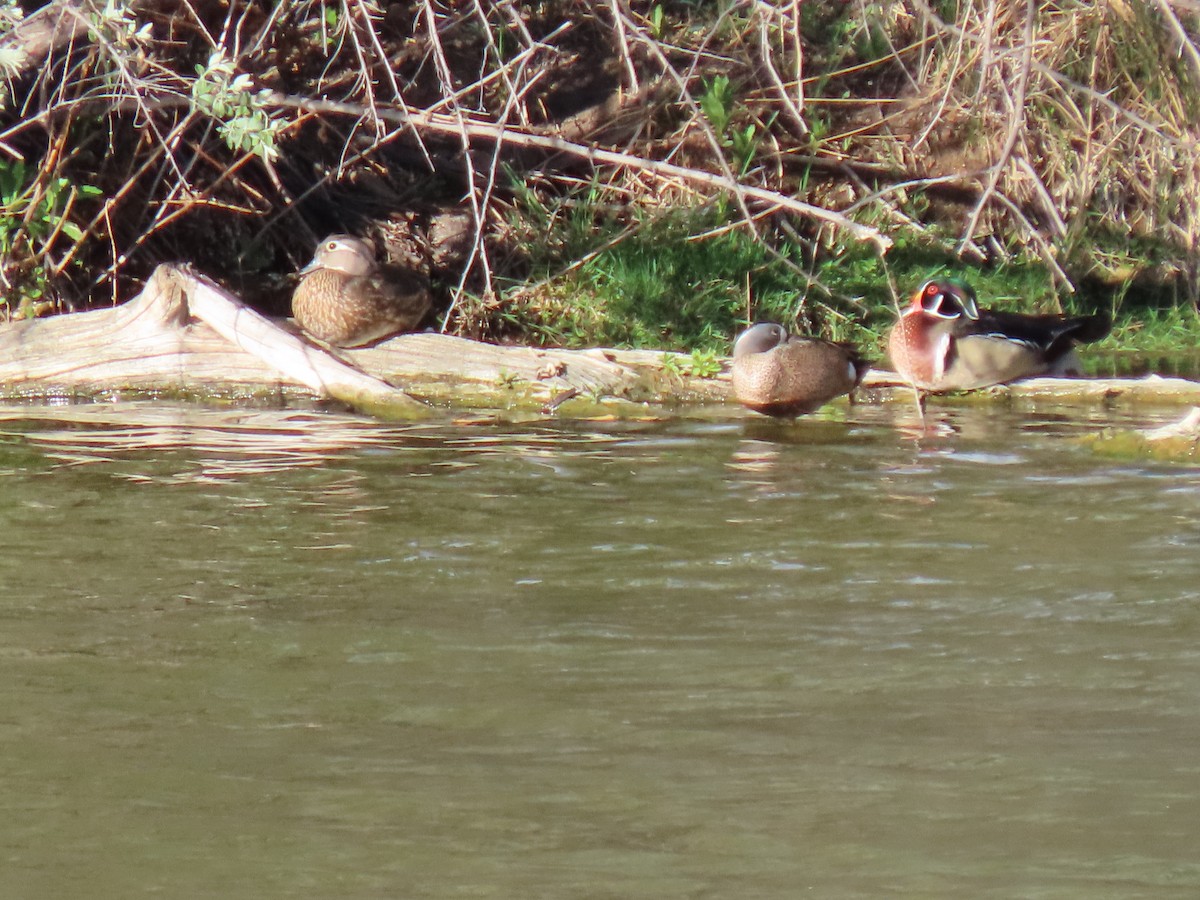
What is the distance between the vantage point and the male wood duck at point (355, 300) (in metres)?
8.27

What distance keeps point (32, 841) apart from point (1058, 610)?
249cm

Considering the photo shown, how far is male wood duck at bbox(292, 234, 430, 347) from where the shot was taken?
827 cm

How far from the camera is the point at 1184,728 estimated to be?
10.8ft

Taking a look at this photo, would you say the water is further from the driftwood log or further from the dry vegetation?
the dry vegetation

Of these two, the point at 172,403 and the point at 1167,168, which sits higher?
the point at 1167,168

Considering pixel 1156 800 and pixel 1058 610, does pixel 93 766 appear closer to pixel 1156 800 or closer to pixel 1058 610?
pixel 1156 800

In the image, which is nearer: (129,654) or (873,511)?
(129,654)

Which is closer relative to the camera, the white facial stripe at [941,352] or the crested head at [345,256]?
the white facial stripe at [941,352]

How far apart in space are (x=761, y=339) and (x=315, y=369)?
6.88 ft

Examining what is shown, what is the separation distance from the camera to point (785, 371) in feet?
25.4

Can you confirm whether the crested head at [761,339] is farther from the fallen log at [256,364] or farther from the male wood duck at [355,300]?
the male wood duck at [355,300]

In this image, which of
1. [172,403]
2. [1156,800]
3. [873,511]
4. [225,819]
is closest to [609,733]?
[225,819]

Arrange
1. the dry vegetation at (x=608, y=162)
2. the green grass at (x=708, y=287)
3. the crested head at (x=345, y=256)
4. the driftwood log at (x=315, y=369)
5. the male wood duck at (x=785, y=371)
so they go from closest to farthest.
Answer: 1. the male wood duck at (x=785, y=371)
2. the driftwood log at (x=315, y=369)
3. the crested head at (x=345, y=256)
4. the dry vegetation at (x=608, y=162)
5. the green grass at (x=708, y=287)

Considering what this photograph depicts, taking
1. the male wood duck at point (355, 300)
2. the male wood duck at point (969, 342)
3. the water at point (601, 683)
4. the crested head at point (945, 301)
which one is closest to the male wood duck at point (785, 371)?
the male wood duck at point (969, 342)
